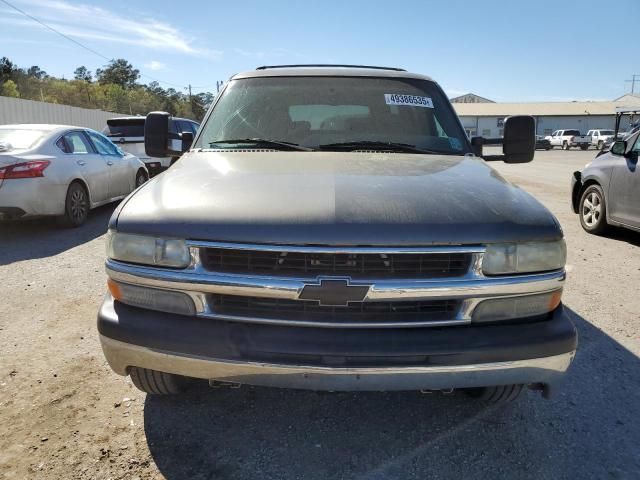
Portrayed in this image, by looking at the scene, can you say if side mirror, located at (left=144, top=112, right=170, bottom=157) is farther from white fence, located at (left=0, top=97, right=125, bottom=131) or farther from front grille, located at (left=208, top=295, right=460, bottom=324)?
white fence, located at (left=0, top=97, right=125, bottom=131)

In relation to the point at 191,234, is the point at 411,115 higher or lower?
higher

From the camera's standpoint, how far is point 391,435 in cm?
248

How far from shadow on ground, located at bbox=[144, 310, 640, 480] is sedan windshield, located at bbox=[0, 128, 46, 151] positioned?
543 cm

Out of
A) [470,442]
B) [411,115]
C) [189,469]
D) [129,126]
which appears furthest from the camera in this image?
[129,126]

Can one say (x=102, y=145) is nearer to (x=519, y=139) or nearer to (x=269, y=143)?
(x=269, y=143)

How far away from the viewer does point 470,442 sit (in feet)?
7.99

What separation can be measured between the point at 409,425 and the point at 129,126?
38.0ft

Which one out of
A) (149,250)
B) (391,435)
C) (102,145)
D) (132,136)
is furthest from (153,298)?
(132,136)

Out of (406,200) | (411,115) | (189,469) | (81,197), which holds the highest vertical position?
(411,115)

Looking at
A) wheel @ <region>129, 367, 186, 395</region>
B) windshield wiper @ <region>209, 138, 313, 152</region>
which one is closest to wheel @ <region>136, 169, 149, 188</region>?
windshield wiper @ <region>209, 138, 313, 152</region>

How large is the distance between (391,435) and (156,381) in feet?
3.98

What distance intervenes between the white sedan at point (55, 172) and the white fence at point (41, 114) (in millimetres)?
13859

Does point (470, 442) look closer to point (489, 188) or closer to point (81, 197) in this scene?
point (489, 188)

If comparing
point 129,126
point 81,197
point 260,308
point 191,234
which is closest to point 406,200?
point 260,308
